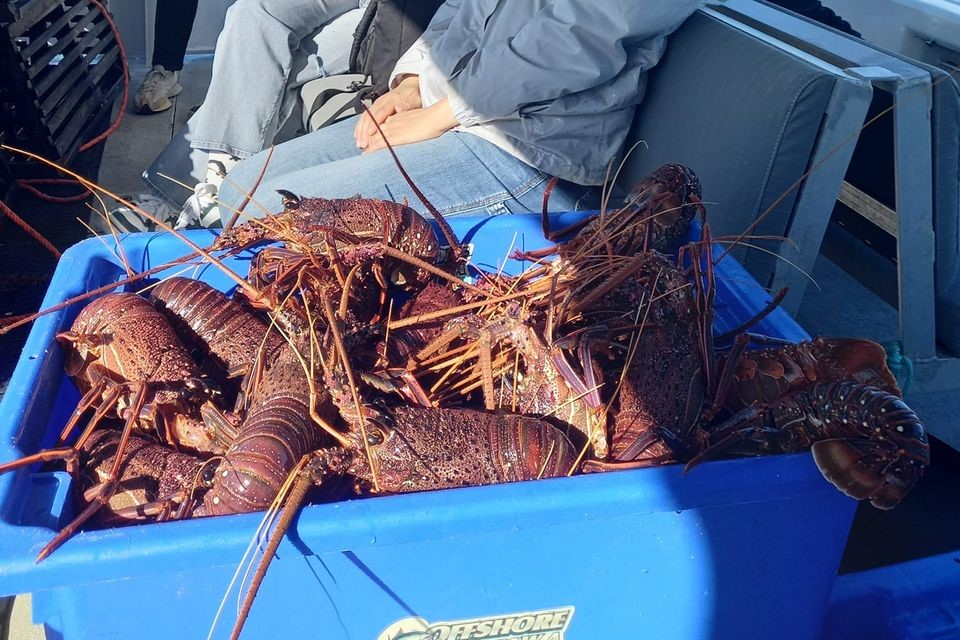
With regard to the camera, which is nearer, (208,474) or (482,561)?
(482,561)

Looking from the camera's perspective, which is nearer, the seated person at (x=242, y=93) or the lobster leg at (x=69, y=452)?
the lobster leg at (x=69, y=452)

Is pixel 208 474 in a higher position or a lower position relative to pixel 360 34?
lower

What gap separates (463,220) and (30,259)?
2255 mm

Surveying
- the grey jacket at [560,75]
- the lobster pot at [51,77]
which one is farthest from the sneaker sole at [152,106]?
the grey jacket at [560,75]

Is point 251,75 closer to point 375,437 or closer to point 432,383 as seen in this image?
point 432,383

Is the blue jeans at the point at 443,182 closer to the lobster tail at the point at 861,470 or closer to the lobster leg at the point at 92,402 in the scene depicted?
the lobster leg at the point at 92,402

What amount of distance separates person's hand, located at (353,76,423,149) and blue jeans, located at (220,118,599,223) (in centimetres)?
26

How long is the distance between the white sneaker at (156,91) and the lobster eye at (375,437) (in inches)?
181

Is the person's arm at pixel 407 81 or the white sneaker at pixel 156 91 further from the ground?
the person's arm at pixel 407 81

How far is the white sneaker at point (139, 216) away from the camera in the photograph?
3207 millimetres

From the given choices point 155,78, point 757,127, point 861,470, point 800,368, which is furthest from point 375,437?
point 155,78

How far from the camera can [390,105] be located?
290cm

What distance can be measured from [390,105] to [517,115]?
69 centimetres

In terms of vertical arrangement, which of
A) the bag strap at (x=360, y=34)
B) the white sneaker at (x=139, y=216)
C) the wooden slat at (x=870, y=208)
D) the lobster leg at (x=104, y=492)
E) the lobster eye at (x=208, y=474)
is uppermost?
the bag strap at (x=360, y=34)
